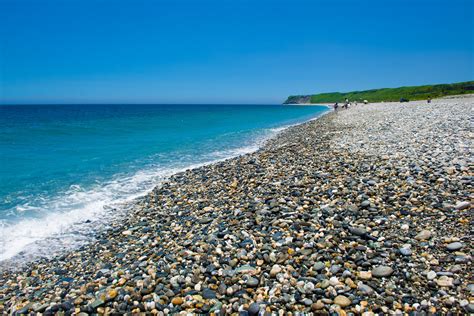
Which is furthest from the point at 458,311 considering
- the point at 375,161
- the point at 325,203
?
the point at 375,161

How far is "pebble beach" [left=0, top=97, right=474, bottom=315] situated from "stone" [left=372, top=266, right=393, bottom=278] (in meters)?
0.02

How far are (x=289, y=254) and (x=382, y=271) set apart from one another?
5.02ft

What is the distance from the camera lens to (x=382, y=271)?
444 centimetres

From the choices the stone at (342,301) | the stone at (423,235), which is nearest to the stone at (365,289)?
the stone at (342,301)

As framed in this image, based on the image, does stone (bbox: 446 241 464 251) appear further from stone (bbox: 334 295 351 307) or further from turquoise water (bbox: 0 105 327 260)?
turquoise water (bbox: 0 105 327 260)

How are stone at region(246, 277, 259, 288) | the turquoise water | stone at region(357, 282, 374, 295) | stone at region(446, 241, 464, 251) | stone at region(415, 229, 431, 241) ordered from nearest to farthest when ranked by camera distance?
stone at region(357, 282, 374, 295)
stone at region(246, 277, 259, 288)
stone at region(446, 241, 464, 251)
stone at region(415, 229, 431, 241)
the turquoise water

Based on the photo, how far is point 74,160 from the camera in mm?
19375

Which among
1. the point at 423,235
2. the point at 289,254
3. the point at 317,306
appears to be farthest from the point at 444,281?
the point at 289,254

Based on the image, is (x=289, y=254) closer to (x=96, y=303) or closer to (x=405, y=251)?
(x=405, y=251)

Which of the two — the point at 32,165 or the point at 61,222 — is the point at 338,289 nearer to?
the point at 61,222

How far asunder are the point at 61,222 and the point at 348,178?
373 inches

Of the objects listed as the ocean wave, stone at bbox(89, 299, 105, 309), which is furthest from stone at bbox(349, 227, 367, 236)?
the ocean wave

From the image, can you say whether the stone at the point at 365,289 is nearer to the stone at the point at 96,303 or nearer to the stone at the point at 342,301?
the stone at the point at 342,301

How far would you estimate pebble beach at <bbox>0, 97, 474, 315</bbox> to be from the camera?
4184 millimetres
